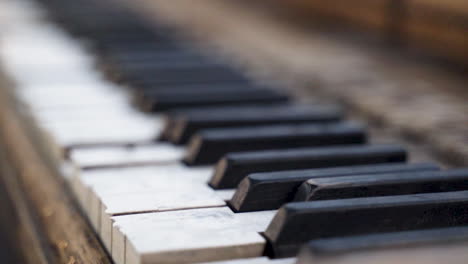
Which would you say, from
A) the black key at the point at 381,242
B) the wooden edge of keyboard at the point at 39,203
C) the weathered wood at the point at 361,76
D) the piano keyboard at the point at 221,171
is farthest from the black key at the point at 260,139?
the black key at the point at 381,242

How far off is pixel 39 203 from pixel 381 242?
2.52 ft

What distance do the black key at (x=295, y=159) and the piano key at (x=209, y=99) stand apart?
0.42 m

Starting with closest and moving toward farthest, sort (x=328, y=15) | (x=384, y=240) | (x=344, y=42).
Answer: (x=384, y=240) → (x=344, y=42) → (x=328, y=15)

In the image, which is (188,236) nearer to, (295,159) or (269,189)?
(269,189)

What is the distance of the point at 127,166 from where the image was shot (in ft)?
4.15

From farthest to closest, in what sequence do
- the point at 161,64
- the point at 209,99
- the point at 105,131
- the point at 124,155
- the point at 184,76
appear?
the point at 161,64 < the point at 184,76 < the point at 209,99 < the point at 105,131 < the point at 124,155

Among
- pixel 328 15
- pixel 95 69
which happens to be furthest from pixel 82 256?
pixel 328 15

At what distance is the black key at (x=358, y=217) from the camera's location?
0.88m

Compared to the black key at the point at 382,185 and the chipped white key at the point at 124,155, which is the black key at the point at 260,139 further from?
the black key at the point at 382,185

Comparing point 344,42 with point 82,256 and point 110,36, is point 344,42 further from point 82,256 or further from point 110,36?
point 82,256

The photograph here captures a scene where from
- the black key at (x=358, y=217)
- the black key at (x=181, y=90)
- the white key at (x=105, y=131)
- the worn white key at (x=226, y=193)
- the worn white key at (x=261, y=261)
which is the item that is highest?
the black key at (x=358, y=217)

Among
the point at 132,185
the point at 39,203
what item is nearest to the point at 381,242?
the point at 132,185

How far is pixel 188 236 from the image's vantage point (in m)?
0.92

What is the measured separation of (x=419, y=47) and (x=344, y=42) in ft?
1.29
